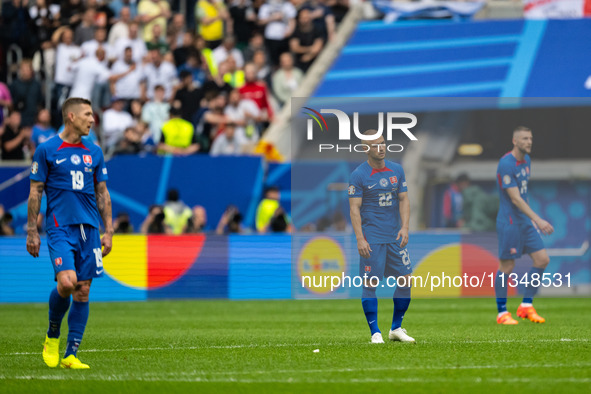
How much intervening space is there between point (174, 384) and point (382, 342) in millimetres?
3552

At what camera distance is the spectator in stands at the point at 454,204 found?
19531 mm

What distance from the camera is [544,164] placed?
24047 millimetres

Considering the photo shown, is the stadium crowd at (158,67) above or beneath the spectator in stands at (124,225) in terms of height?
above

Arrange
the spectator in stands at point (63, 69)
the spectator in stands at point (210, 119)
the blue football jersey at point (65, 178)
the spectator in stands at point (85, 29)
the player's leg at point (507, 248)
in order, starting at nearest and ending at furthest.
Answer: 1. the blue football jersey at point (65, 178)
2. the player's leg at point (507, 248)
3. the spectator in stands at point (210, 119)
4. the spectator in stands at point (63, 69)
5. the spectator in stands at point (85, 29)

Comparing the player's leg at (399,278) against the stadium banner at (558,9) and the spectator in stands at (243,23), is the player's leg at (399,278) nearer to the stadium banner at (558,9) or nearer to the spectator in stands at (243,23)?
the stadium banner at (558,9)

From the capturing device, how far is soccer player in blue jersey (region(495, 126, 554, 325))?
14.8 m

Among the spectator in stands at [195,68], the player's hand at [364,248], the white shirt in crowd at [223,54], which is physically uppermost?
the white shirt in crowd at [223,54]

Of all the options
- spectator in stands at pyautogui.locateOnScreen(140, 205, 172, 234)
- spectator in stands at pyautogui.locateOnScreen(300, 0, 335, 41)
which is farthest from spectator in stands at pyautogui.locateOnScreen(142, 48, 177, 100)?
spectator in stands at pyautogui.locateOnScreen(140, 205, 172, 234)

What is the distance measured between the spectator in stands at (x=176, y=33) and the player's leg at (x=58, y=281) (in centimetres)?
1653

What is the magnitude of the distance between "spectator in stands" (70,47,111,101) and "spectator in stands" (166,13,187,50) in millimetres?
2216

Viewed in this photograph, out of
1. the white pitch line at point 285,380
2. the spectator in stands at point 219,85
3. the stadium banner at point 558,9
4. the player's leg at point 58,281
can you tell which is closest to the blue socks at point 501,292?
the white pitch line at point 285,380

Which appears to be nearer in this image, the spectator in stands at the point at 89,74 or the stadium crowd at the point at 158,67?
the stadium crowd at the point at 158,67

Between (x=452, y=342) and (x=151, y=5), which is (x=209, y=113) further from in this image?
(x=452, y=342)

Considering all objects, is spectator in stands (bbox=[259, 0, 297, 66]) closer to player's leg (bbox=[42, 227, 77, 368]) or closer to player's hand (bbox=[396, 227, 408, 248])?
player's hand (bbox=[396, 227, 408, 248])
